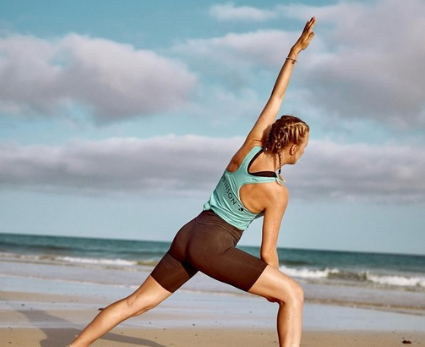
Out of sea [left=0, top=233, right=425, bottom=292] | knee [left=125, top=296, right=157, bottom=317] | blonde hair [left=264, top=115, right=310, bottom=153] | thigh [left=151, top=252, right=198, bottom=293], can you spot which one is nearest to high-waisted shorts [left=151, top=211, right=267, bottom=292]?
thigh [left=151, top=252, right=198, bottom=293]

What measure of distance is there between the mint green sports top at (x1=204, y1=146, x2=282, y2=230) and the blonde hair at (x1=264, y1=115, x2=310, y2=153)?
0.13 m

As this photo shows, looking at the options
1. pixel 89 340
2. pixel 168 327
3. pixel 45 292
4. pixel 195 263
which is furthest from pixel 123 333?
pixel 45 292

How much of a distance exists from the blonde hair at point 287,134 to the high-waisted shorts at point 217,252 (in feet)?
1.91

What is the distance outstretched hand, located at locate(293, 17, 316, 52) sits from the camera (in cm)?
469

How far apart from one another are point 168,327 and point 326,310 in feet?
13.2

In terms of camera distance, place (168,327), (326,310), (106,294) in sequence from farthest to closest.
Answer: (106,294), (326,310), (168,327)

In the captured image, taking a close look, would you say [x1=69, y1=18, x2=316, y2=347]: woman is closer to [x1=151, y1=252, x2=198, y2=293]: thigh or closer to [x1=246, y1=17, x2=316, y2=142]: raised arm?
[x1=246, y1=17, x2=316, y2=142]: raised arm

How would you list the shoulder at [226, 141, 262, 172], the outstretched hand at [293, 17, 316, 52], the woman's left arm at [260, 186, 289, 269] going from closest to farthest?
1. the woman's left arm at [260, 186, 289, 269]
2. the shoulder at [226, 141, 262, 172]
3. the outstretched hand at [293, 17, 316, 52]

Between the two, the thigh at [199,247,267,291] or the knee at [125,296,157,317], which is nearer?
the thigh at [199,247,267,291]

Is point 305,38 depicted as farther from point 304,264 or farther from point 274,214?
point 304,264

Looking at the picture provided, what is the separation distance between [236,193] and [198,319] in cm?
495

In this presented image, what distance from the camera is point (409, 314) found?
11.4 m

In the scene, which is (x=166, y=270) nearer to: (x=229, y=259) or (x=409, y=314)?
(x=229, y=259)

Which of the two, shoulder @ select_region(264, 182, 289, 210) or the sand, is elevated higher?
shoulder @ select_region(264, 182, 289, 210)
